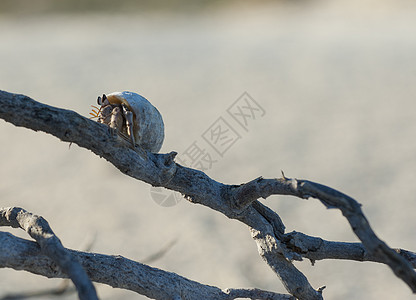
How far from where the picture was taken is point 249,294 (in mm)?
1474

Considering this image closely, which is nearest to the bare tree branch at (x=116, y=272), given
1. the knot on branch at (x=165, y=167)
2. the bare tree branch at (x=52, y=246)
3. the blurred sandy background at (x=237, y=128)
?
the bare tree branch at (x=52, y=246)

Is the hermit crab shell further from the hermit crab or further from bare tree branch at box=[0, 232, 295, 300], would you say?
bare tree branch at box=[0, 232, 295, 300]

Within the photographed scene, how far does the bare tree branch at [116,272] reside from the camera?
1.20m

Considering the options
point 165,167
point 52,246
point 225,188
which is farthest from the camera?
point 225,188

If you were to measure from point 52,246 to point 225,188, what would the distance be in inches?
17.6

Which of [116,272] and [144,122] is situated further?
[144,122]

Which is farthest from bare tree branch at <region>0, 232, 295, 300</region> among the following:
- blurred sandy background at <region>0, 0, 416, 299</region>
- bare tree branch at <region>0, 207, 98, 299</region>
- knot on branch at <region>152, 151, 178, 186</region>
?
blurred sandy background at <region>0, 0, 416, 299</region>

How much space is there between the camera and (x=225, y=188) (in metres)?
1.39

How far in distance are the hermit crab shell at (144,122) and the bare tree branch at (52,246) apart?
0.32 meters

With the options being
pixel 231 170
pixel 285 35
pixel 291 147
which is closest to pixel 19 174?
pixel 231 170

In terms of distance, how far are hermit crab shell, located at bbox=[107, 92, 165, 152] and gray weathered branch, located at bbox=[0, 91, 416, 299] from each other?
0.13m

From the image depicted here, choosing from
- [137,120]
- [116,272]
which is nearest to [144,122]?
[137,120]

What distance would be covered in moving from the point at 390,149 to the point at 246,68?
2.94 m

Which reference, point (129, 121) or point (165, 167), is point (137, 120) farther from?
point (165, 167)
